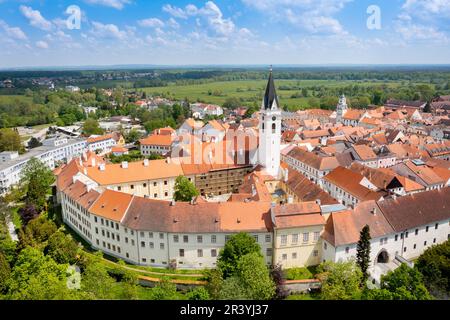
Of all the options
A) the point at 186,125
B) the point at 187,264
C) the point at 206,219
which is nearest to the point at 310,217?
the point at 206,219

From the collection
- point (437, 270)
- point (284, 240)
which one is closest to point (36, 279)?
point (284, 240)

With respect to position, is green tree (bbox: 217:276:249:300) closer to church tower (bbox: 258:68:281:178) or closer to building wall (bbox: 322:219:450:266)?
building wall (bbox: 322:219:450:266)

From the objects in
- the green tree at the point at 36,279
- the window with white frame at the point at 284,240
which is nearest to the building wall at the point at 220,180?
the window with white frame at the point at 284,240

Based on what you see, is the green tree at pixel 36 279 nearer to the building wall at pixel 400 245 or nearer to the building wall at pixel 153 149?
the building wall at pixel 400 245

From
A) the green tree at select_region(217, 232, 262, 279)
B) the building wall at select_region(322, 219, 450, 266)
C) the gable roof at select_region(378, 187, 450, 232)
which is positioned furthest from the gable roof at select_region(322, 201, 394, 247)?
the green tree at select_region(217, 232, 262, 279)

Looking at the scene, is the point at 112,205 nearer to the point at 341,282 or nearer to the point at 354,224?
the point at 341,282

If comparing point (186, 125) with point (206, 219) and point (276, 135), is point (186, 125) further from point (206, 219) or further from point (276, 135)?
point (206, 219)
